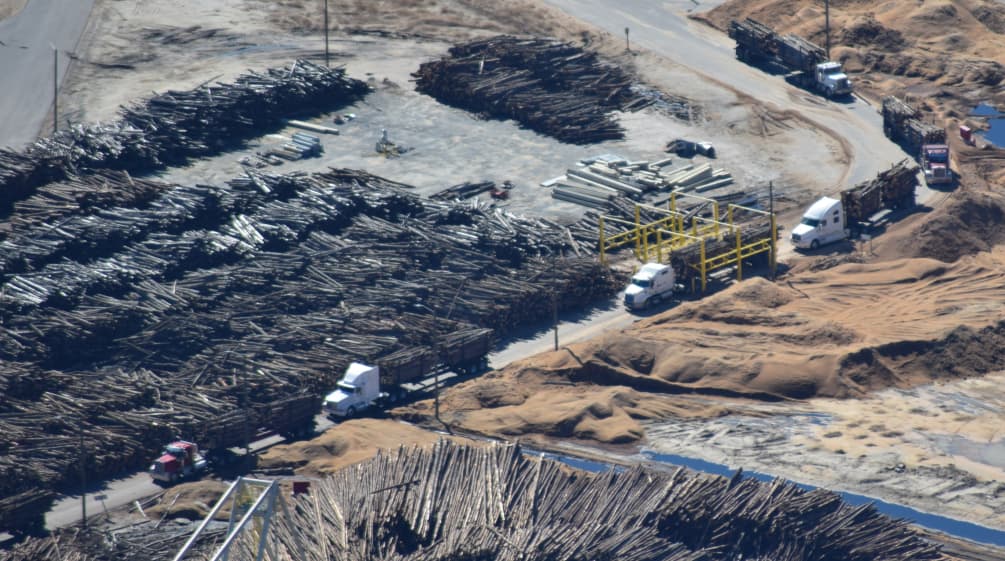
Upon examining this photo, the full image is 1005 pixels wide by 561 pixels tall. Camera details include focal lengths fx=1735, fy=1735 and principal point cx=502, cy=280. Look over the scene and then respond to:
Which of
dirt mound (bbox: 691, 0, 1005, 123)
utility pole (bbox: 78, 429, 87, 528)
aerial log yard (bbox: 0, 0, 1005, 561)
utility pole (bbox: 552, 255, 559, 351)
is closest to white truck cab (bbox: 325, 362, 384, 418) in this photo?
aerial log yard (bbox: 0, 0, 1005, 561)

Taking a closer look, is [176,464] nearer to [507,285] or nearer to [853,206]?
[507,285]

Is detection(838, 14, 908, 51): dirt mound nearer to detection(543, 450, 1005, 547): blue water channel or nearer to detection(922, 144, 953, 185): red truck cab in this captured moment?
detection(922, 144, 953, 185): red truck cab

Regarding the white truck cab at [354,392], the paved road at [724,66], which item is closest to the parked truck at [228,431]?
the white truck cab at [354,392]

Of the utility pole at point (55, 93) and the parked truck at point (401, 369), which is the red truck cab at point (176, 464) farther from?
the utility pole at point (55, 93)

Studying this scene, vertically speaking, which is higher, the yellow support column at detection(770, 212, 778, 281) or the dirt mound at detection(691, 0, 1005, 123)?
the yellow support column at detection(770, 212, 778, 281)

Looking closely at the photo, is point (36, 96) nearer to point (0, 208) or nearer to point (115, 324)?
point (0, 208)

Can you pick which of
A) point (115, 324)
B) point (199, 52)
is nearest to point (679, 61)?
point (199, 52)
